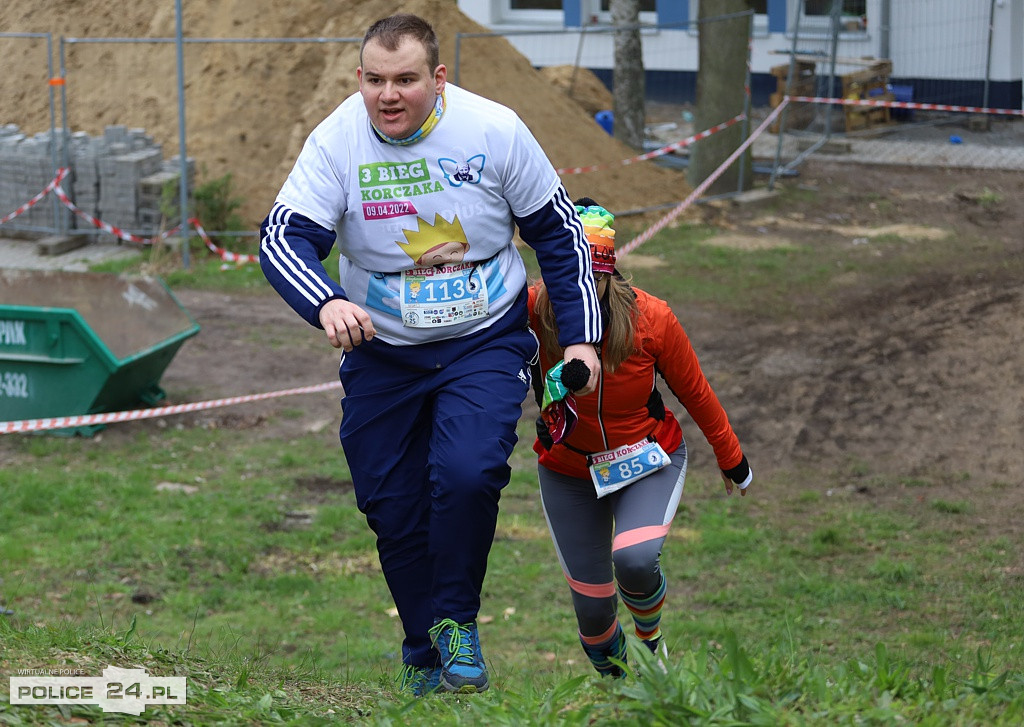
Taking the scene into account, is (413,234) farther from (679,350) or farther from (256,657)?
(256,657)

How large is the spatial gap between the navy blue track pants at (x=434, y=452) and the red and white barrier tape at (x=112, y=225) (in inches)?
415

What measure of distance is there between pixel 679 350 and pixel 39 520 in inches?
183

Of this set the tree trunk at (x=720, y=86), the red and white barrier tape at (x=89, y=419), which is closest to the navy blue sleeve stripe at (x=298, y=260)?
the red and white barrier tape at (x=89, y=419)

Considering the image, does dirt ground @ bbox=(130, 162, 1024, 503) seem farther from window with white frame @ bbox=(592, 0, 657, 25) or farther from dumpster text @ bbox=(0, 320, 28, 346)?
window with white frame @ bbox=(592, 0, 657, 25)

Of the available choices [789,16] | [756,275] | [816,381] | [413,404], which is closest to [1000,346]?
[816,381]

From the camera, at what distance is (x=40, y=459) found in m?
8.81

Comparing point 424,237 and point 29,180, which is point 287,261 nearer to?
point 424,237

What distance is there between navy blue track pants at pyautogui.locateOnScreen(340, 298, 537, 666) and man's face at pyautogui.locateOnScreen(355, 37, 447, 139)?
0.73m

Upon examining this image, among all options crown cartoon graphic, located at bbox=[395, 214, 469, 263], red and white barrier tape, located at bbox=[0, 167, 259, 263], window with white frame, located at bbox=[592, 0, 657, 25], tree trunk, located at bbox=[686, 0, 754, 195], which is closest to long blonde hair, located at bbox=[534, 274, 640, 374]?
crown cartoon graphic, located at bbox=[395, 214, 469, 263]

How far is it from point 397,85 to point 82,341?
5.75 meters

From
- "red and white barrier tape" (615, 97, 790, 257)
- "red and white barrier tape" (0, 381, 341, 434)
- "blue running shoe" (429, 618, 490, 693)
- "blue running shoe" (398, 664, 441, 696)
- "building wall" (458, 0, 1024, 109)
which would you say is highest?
"building wall" (458, 0, 1024, 109)

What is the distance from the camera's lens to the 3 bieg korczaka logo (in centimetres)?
327

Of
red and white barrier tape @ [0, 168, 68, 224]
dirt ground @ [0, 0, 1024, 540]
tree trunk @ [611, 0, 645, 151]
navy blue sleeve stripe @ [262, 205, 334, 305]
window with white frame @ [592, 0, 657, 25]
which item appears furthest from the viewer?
window with white frame @ [592, 0, 657, 25]

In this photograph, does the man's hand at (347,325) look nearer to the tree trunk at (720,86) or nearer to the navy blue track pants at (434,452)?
the navy blue track pants at (434,452)
